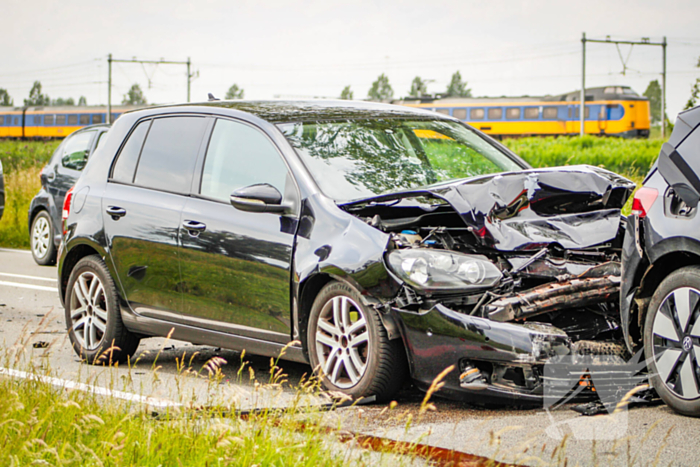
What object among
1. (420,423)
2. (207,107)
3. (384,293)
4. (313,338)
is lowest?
(420,423)

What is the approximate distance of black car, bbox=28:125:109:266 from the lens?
12570mm

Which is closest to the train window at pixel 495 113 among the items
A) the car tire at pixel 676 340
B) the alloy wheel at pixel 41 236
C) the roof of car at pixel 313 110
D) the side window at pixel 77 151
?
the alloy wheel at pixel 41 236

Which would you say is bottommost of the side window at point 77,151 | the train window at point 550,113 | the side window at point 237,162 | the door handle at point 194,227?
the door handle at point 194,227

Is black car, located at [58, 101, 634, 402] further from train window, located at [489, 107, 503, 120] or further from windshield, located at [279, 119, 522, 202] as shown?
train window, located at [489, 107, 503, 120]

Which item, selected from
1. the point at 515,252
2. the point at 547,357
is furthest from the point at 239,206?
the point at 547,357

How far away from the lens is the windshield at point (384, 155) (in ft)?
16.9

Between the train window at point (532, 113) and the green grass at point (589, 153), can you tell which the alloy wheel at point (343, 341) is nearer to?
Answer: the green grass at point (589, 153)

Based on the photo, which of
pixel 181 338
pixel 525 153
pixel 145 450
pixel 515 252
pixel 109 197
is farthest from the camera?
pixel 525 153

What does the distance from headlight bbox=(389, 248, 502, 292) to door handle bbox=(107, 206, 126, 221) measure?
2.41 m

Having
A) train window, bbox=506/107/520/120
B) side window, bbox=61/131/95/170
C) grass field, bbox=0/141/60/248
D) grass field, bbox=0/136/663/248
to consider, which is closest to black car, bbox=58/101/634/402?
grass field, bbox=0/136/663/248

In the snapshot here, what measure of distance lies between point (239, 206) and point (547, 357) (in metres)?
1.96

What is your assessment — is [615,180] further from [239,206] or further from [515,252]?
[239,206]

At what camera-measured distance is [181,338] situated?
18.7 feet

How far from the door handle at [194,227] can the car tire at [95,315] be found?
0.99m
